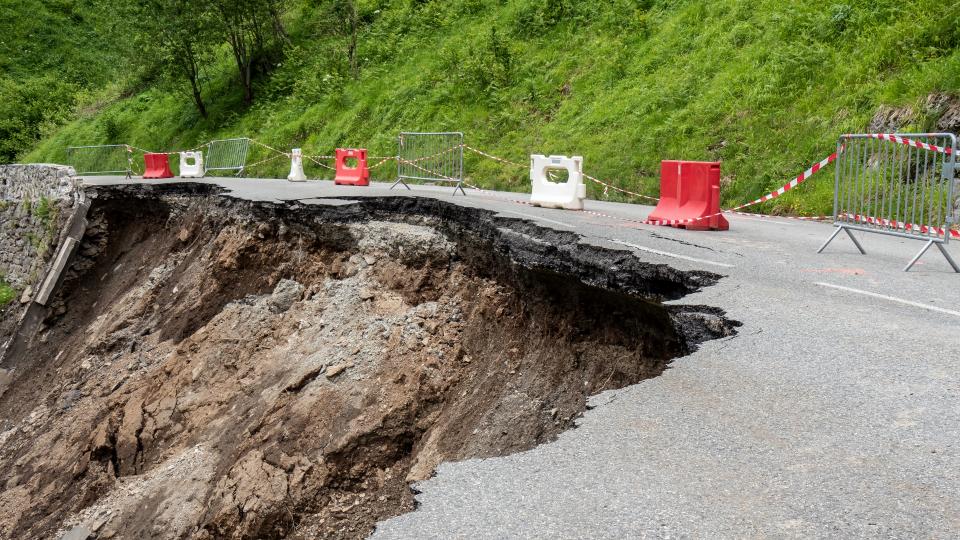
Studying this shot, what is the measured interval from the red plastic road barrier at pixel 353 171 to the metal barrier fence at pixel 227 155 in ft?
27.8

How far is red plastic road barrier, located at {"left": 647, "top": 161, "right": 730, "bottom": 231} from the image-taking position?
38.7 ft

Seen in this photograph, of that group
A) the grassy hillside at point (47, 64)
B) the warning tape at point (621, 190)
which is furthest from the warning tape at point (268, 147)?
the grassy hillside at point (47, 64)

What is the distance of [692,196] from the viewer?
1215 cm

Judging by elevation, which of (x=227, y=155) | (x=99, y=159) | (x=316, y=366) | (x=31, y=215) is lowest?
(x=316, y=366)

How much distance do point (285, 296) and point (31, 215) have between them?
42.1ft

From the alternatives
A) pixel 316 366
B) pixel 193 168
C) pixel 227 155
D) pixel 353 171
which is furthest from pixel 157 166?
pixel 316 366

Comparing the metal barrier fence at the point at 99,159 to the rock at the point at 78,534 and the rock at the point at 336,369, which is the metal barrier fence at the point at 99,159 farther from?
the rock at the point at 336,369

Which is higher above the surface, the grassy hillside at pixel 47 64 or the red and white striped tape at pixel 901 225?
the grassy hillside at pixel 47 64

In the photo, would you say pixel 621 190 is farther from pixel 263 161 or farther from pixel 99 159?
pixel 99 159

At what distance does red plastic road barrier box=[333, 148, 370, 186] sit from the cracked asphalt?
574 inches

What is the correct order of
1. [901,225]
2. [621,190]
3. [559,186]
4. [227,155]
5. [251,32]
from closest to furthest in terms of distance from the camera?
[901,225] → [559,186] → [621,190] → [227,155] → [251,32]

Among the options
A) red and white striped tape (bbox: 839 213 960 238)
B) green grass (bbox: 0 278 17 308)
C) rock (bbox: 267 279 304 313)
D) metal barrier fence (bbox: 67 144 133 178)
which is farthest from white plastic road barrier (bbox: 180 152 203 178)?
red and white striped tape (bbox: 839 213 960 238)

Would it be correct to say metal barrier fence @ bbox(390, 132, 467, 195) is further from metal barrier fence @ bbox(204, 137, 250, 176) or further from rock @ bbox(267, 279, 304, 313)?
metal barrier fence @ bbox(204, 137, 250, 176)

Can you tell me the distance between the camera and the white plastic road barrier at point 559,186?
14.5 metres
